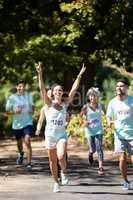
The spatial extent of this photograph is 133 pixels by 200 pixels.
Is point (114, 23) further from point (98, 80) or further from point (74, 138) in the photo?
point (98, 80)

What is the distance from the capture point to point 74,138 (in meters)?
21.0

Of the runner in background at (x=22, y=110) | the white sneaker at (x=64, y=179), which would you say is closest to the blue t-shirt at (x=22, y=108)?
the runner in background at (x=22, y=110)

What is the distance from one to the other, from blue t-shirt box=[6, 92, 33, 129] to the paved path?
35.6 inches

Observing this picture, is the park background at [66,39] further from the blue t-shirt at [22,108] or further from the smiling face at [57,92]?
the smiling face at [57,92]

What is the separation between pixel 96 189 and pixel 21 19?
31.9 feet

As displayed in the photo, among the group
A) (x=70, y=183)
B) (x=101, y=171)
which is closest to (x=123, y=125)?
(x=70, y=183)

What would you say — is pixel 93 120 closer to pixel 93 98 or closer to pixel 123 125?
pixel 93 98

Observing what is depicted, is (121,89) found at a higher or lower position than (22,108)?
lower

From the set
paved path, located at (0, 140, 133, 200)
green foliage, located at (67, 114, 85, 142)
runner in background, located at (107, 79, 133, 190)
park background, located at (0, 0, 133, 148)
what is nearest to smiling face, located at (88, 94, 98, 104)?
paved path, located at (0, 140, 133, 200)

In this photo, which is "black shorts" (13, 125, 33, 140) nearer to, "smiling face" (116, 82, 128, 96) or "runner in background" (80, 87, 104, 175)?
"runner in background" (80, 87, 104, 175)

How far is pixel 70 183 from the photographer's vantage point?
12.4 meters

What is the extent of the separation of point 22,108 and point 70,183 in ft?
9.84

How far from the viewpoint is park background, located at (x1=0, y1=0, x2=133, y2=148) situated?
18.6m

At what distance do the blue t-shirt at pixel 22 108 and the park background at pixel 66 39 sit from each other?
3.03 meters
